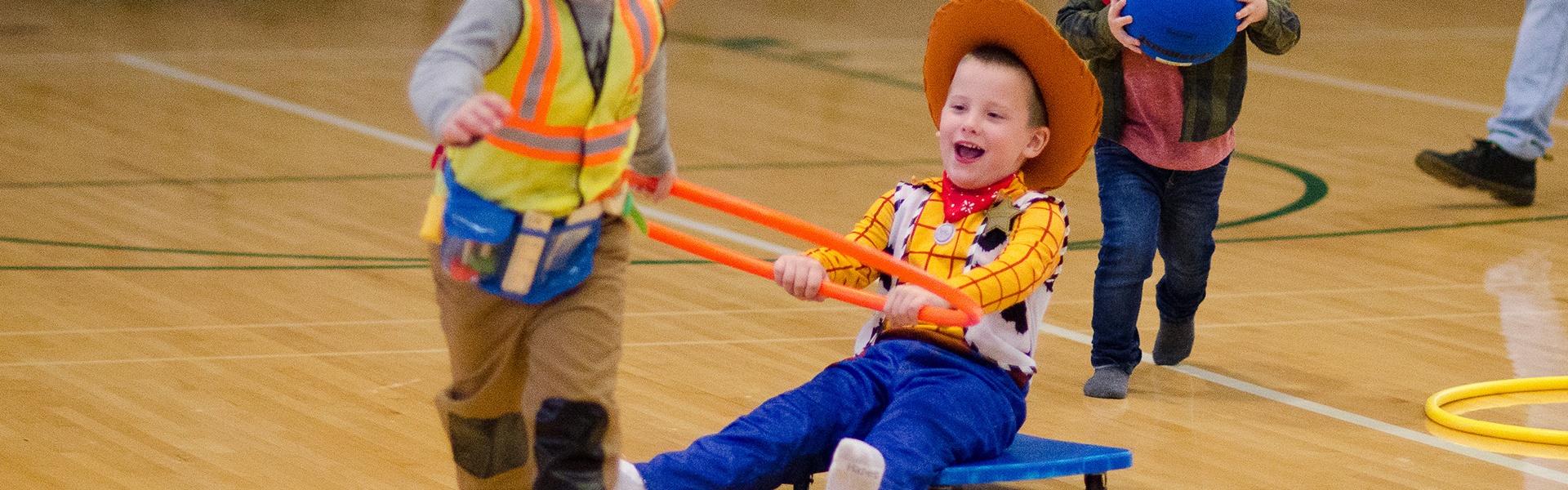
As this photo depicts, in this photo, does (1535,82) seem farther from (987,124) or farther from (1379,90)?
(987,124)

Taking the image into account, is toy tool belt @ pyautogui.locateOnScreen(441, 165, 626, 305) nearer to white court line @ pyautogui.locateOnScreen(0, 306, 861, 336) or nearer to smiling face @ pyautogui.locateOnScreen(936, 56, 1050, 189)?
smiling face @ pyautogui.locateOnScreen(936, 56, 1050, 189)

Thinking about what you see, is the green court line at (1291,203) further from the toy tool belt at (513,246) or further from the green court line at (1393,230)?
the toy tool belt at (513,246)

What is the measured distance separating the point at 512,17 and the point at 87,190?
150 inches

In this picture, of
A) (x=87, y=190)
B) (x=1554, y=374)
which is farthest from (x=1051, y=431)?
(x=87, y=190)

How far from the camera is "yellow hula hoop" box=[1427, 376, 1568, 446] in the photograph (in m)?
3.53

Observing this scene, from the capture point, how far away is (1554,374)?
4.06 m

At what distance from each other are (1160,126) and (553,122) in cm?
180

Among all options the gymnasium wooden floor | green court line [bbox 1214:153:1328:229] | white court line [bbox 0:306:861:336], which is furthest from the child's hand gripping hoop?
green court line [bbox 1214:153:1328:229]

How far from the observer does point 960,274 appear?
117 inches

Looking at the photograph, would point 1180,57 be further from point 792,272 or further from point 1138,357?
point 792,272

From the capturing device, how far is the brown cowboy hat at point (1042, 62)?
3.01 meters

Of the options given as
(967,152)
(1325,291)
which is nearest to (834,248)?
(967,152)

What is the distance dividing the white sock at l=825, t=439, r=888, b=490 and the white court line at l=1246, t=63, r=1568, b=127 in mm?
5949

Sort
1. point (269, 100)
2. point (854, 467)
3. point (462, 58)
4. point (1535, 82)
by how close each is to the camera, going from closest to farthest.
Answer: point (462, 58)
point (854, 467)
point (1535, 82)
point (269, 100)
